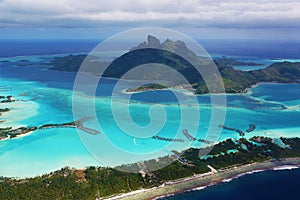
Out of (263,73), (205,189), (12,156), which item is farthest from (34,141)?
(263,73)

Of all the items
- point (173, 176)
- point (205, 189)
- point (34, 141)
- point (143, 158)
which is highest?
point (34, 141)

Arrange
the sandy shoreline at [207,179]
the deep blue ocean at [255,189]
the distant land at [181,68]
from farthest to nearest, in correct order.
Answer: the distant land at [181,68] < the sandy shoreline at [207,179] < the deep blue ocean at [255,189]

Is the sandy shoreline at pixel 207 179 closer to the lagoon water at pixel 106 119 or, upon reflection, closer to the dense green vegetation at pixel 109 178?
the dense green vegetation at pixel 109 178

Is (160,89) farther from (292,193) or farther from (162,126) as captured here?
(292,193)

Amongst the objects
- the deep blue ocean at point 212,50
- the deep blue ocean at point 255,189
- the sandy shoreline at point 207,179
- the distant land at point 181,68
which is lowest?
the deep blue ocean at point 255,189

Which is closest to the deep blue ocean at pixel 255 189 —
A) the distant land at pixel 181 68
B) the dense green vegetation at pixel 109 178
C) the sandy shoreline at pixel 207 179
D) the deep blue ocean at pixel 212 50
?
the sandy shoreline at pixel 207 179

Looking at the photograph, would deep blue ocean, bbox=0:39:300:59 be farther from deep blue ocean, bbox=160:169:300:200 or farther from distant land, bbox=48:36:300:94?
deep blue ocean, bbox=160:169:300:200

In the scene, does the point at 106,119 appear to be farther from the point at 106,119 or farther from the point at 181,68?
the point at 181,68
